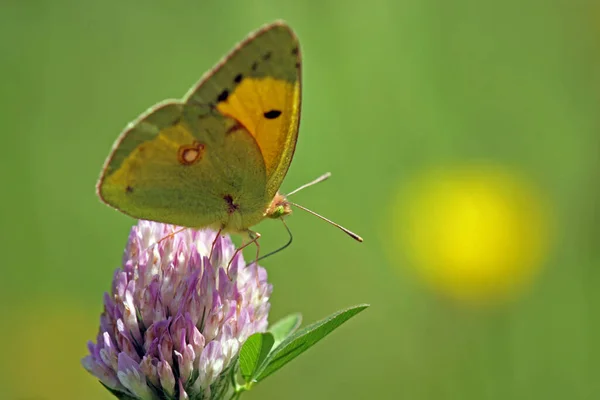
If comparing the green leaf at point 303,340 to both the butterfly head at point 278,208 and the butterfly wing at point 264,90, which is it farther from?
the butterfly wing at point 264,90

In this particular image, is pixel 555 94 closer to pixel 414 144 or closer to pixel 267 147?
pixel 414 144

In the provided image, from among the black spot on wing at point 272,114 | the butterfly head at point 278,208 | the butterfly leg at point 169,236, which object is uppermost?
the black spot on wing at point 272,114

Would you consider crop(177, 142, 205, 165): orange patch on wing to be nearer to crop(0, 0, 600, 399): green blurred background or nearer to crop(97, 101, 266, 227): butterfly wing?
crop(97, 101, 266, 227): butterfly wing

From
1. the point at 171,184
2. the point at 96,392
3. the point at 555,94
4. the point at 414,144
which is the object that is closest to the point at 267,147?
the point at 171,184

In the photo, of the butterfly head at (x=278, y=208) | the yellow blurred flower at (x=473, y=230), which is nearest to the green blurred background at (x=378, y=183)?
the yellow blurred flower at (x=473, y=230)

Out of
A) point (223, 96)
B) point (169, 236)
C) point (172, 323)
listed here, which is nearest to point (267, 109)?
point (223, 96)

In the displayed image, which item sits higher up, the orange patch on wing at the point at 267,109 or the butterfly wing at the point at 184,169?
the orange patch on wing at the point at 267,109
